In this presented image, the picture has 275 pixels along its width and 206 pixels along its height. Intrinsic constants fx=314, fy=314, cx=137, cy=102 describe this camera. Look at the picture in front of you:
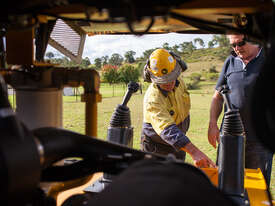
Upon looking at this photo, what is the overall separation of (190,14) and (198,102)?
28.1 feet

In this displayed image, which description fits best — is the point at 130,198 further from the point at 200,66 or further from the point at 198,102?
the point at 200,66

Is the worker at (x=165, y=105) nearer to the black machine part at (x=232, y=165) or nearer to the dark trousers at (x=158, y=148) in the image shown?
the dark trousers at (x=158, y=148)

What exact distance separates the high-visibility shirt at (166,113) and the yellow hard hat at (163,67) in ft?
0.39

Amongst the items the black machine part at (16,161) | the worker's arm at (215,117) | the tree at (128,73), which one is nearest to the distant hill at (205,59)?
the tree at (128,73)

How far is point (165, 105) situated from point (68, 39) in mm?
1098

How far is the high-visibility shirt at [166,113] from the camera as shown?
75.4 inches

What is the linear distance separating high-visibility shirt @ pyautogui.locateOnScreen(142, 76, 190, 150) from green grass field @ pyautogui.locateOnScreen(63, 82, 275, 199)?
2.68 metres

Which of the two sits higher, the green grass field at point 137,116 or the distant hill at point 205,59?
the distant hill at point 205,59

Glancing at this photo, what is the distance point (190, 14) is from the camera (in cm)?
72

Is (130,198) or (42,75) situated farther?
(42,75)

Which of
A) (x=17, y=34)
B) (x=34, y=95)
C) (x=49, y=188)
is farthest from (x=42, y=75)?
(x=49, y=188)

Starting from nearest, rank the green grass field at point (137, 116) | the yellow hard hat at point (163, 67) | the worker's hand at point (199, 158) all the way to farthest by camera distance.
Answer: the worker's hand at point (199, 158)
the yellow hard hat at point (163, 67)
the green grass field at point (137, 116)

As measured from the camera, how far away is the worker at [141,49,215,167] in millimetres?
1929

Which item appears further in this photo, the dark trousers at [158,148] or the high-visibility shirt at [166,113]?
the dark trousers at [158,148]
